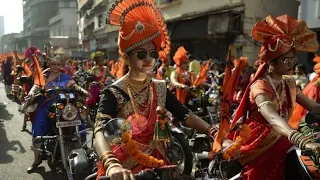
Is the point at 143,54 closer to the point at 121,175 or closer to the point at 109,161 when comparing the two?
the point at 109,161

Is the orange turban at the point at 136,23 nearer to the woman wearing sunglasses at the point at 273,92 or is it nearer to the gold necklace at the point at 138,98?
the gold necklace at the point at 138,98

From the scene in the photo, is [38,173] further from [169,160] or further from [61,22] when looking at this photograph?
[61,22]

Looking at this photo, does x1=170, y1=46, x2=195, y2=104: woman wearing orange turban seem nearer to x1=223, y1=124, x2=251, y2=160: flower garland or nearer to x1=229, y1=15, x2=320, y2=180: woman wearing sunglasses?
x1=229, y1=15, x2=320, y2=180: woman wearing sunglasses

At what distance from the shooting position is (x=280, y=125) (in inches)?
103

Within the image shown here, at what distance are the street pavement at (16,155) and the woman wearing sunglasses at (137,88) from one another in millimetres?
3659

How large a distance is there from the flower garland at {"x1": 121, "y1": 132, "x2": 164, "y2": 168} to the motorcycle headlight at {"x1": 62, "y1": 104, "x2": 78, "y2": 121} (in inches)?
134

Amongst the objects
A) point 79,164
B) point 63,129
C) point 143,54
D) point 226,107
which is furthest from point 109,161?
point 63,129

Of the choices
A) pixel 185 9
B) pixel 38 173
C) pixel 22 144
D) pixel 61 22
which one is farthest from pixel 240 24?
pixel 61 22

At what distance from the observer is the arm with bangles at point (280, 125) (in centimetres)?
231

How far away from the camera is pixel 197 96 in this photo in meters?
7.85

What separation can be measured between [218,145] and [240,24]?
1242 cm

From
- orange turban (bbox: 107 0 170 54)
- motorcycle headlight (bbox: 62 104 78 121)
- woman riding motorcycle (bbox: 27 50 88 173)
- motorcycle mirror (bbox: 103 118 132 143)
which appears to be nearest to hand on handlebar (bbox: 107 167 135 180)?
motorcycle mirror (bbox: 103 118 132 143)

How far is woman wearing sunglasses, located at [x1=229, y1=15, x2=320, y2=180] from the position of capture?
117 inches

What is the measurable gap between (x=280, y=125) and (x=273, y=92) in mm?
485
